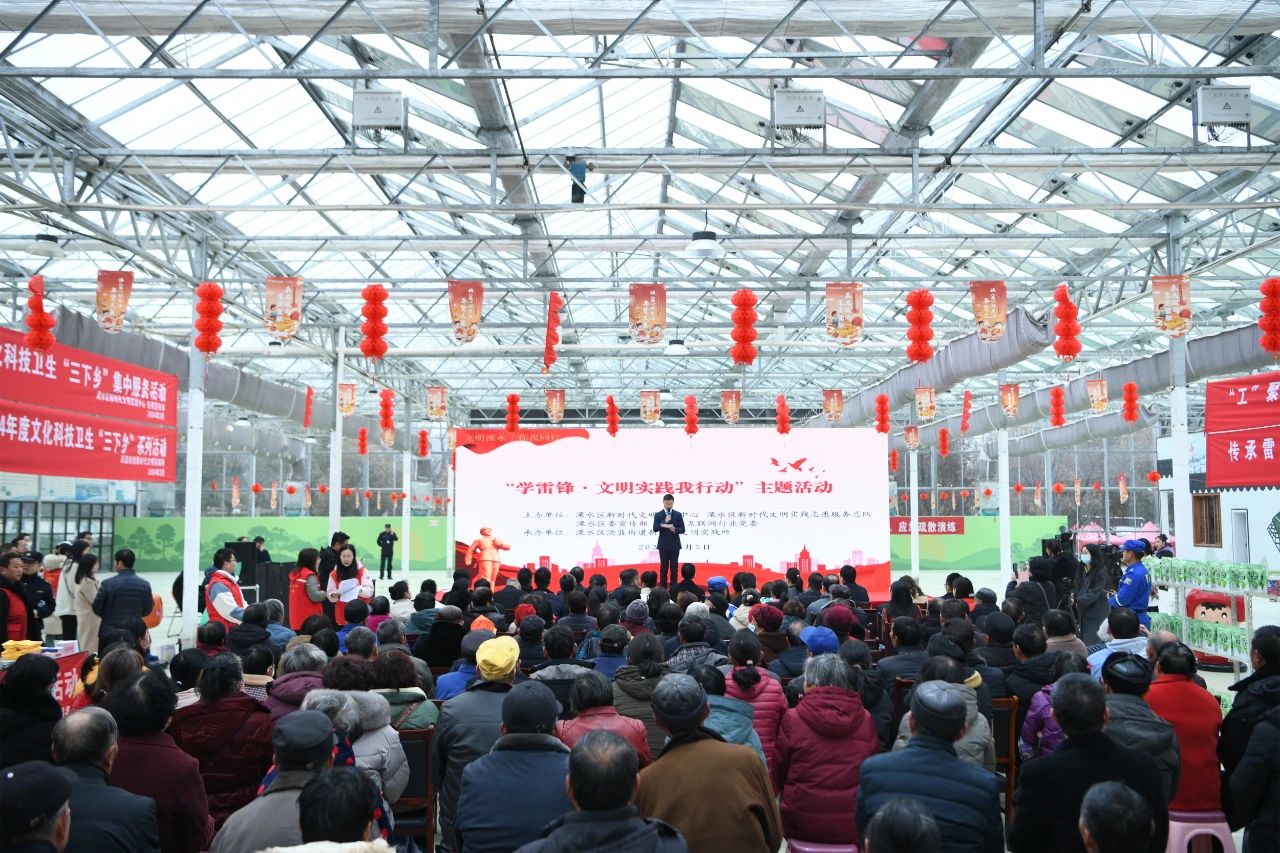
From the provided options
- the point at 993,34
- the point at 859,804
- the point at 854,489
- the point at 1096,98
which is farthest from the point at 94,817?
the point at 854,489

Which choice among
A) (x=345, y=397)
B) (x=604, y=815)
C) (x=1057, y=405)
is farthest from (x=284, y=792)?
(x=1057, y=405)

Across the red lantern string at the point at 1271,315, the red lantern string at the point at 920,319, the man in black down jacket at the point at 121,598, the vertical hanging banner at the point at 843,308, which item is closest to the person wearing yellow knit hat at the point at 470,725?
the man in black down jacket at the point at 121,598

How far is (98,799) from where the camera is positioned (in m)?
2.79

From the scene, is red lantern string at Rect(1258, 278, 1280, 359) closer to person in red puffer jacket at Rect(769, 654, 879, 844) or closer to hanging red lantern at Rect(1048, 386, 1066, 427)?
hanging red lantern at Rect(1048, 386, 1066, 427)

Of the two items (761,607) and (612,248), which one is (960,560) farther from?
(761,607)

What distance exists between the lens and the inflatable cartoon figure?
56.5 feet

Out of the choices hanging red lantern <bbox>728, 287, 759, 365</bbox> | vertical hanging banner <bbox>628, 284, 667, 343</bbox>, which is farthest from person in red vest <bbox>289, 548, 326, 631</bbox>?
hanging red lantern <bbox>728, 287, 759, 365</bbox>

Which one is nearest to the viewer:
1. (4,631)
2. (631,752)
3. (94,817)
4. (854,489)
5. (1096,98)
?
(631,752)

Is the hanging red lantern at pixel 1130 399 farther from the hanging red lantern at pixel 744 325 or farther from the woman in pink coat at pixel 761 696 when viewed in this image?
the woman in pink coat at pixel 761 696

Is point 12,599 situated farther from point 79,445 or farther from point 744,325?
point 744,325

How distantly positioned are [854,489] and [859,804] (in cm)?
1512

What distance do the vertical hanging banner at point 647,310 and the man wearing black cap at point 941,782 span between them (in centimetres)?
944

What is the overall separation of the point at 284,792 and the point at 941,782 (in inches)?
73.9

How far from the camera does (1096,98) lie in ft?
33.6
